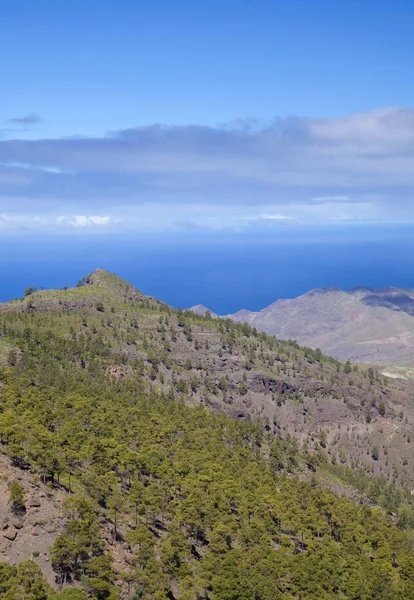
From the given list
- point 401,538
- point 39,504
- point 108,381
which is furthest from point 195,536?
point 108,381

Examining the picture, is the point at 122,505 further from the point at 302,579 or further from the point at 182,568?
the point at 302,579

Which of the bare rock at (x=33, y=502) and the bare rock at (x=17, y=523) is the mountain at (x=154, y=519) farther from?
the bare rock at (x=17, y=523)

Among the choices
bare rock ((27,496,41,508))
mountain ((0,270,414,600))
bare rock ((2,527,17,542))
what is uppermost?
bare rock ((27,496,41,508))

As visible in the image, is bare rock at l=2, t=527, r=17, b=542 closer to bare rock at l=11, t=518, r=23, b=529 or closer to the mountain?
the mountain

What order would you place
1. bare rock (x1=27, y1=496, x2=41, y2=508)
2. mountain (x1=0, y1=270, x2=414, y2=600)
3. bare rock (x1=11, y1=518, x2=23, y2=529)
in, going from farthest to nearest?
bare rock (x1=27, y1=496, x2=41, y2=508), bare rock (x1=11, y1=518, x2=23, y2=529), mountain (x1=0, y1=270, x2=414, y2=600)

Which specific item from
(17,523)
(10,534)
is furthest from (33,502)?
(10,534)

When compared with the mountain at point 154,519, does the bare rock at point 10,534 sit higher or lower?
higher

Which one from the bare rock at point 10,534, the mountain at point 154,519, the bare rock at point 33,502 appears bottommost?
the mountain at point 154,519

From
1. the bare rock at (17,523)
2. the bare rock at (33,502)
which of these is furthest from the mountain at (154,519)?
the bare rock at (17,523)

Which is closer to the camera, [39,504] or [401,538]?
[39,504]

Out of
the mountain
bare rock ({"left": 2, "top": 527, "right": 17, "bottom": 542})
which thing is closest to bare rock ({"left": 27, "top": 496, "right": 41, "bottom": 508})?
the mountain

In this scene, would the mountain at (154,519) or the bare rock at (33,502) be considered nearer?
the mountain at (154,519)
